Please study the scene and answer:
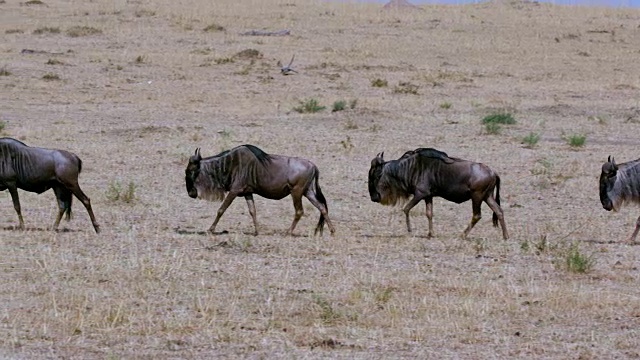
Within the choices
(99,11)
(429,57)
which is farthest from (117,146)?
(99,11)

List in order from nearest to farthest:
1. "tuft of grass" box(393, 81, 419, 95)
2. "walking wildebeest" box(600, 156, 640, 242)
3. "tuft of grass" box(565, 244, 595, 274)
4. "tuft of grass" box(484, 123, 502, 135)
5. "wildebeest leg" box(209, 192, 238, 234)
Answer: "tuft of grass" box(565, 244, 595, 274) < "wildebeest leg" box(209, 192, 238, 234) < "walking wildebeest" box(600, 156, 640, 242) < "tuft of grass" box(484, 123, 502, 135) < "tuft of grass" box(393, 81, 419, 95)

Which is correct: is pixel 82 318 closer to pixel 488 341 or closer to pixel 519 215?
pixel 488 341

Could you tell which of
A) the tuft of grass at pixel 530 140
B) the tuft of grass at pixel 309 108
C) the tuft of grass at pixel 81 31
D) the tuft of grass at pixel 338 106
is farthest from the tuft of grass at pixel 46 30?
the tuft of grass at pixel 530 140

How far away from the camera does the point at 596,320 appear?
27.4 ft

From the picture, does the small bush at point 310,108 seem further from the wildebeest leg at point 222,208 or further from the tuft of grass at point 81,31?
the tuft of grass at point 81,31

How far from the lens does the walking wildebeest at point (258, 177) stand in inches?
475

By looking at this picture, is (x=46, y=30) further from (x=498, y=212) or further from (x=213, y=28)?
(x=498, y=212)

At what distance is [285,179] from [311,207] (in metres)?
2.37

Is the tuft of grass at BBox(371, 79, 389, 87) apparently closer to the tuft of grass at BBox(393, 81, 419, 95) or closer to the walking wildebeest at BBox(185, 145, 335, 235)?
the tuft of grass at BBox(393, 81, 419, 95)

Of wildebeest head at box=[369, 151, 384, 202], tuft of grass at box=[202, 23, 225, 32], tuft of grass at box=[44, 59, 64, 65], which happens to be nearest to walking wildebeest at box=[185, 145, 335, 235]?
wildebeest head at box=[369, 151, 384, 202]

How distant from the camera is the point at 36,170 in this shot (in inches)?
459

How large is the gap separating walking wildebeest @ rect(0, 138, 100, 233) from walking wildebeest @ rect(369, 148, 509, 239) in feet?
9.50

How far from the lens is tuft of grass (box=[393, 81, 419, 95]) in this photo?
2648 cm

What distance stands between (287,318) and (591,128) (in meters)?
14.9
